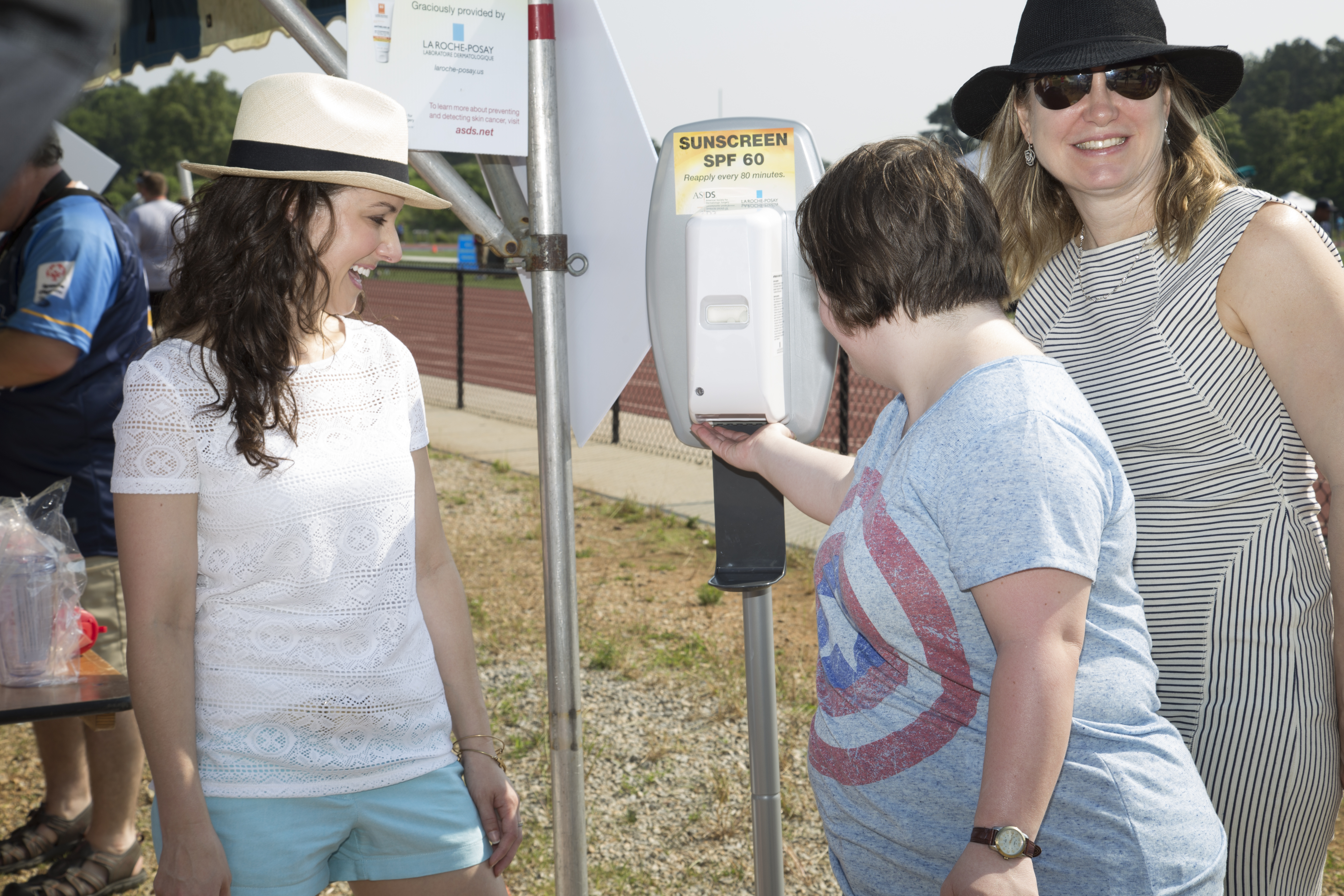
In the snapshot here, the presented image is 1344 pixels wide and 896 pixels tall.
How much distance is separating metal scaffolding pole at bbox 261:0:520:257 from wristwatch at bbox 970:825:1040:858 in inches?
54.5

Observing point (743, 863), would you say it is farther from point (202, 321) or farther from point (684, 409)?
point (202, 321)

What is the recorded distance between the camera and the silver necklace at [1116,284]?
162 cm

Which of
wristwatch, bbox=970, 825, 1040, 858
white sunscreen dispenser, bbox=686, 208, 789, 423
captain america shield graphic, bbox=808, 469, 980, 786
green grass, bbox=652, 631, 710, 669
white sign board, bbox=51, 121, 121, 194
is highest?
white sign board, bbox=51, 121, 121, 194

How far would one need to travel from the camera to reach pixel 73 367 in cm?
259

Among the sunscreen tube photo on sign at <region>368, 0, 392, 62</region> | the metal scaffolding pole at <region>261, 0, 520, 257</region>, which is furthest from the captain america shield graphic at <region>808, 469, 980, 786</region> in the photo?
the sunscreen tube photo on sign at <region>368, 0, 392, 62</region>

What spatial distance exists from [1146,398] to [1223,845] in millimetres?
617

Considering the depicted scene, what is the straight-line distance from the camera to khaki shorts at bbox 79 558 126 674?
268cm

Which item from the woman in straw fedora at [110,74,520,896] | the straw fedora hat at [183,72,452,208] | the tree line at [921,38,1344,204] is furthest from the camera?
the tree line at [921,38,1344,204]

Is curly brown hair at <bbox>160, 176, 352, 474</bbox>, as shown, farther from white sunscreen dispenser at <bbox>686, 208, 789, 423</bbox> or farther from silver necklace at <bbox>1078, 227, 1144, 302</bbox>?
silver necklace at <bbox>1078, 227, 1144, 302</bbox>

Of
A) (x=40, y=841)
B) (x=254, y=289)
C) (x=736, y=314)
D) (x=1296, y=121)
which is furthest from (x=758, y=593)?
(x=1296, y=121)

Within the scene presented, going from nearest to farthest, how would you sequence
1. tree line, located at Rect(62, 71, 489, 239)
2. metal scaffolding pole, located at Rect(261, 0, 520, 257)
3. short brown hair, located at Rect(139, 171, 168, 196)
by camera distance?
metal scaffolding pole, located at Rect(261, 0, 520, 257)
short brown hair, located at Rect(139, 171, 168, 196)
tree line, located at Rect(62, 71, 489, 239)

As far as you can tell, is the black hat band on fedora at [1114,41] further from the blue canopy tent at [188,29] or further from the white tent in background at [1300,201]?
the blue canopy tent at [188,29]

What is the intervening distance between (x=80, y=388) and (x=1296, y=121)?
2809 inches

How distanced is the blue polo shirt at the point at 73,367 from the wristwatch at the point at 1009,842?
232cm
